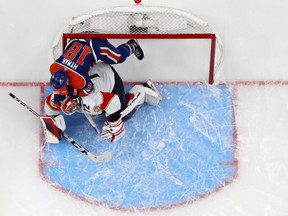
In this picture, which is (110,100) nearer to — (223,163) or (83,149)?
(83,149)

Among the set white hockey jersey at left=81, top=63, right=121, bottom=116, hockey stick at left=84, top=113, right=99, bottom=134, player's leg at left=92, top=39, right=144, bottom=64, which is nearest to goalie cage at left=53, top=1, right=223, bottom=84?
player's leg at left=92, top=39, right=144, bottom=64

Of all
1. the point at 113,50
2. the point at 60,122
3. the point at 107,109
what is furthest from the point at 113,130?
the point at 113,50

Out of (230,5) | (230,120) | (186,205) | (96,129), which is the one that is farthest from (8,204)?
(230,5)

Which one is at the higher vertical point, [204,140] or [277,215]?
[204,140]

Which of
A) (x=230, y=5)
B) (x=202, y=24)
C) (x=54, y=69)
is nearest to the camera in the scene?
(x=54, y=69)

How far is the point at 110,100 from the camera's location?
343cm

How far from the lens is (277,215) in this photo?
12.0 ft

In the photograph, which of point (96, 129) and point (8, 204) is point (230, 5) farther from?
point (8, 204)

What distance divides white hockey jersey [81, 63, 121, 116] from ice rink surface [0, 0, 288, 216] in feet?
1.22

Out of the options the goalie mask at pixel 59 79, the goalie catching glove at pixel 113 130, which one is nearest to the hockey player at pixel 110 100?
the goalie catching glove at pixel 113 130

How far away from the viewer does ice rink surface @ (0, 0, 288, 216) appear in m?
3.67

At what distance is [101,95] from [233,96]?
2.52ft

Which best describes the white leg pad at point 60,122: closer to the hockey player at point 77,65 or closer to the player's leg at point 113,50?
the hockey player at point 77,65

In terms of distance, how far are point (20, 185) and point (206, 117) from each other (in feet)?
3.47
